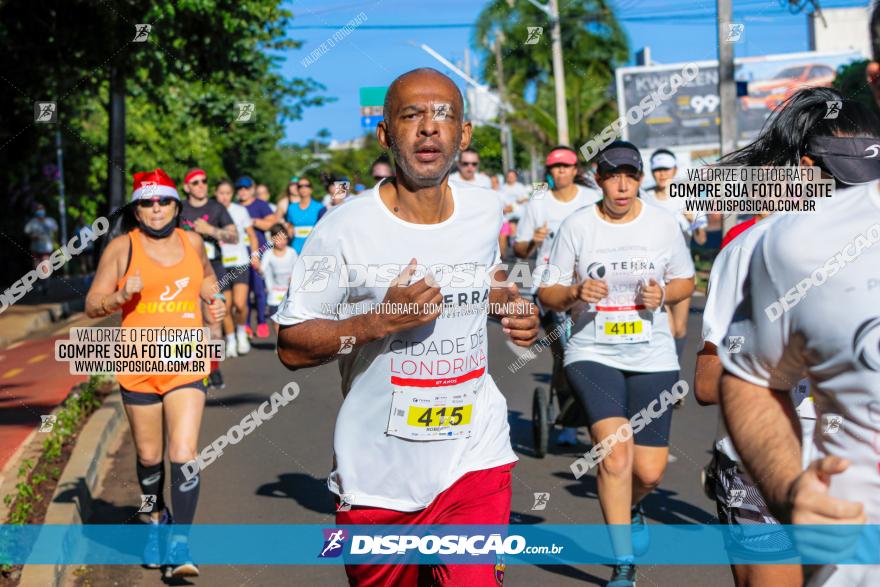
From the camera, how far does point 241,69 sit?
65.6ft

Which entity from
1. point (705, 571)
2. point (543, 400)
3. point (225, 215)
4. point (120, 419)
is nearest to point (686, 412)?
point (543, 400)

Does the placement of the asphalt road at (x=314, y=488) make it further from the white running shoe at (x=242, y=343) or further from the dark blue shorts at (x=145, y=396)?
the white running shoe at (x=242, y=343)

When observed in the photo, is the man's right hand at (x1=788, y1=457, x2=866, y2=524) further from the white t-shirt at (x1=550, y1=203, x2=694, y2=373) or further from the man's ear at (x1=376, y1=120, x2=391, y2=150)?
the white t-shirt at (x1=550, y1=203, x2=694, y2=373)

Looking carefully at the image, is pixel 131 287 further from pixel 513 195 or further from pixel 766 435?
pixel 513 195

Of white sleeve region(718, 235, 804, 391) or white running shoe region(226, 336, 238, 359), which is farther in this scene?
white running shoe region(226, 336, 238, 359)

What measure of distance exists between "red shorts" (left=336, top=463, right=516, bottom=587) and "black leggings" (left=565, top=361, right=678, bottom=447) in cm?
198

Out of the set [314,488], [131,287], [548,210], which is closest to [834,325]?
[131,287]

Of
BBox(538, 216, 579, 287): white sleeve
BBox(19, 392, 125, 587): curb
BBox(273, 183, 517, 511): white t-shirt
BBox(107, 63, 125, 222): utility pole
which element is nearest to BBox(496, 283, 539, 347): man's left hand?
BBox(273, 183, 517, 511): white t-shirt

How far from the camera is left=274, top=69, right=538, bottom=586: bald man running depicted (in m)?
3.70

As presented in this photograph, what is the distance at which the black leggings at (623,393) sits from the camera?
228 inches

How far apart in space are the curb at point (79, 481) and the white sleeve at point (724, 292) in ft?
13.2

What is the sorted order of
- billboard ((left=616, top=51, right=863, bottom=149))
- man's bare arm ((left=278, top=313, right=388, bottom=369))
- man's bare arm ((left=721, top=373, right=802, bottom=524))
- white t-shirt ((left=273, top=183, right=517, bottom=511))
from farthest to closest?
1. billboard ((left=616, top=51, right=863, bottom=149))
2. white t-shirt ((left=273, top=183, right=517, bottom=511))
3. man's bare arm ((left=278, top=313, right=388, bottom=369))
4. man's bare arm ((left=721, top=373, right=802, bottom=524))

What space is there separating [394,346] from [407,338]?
2.0 inches

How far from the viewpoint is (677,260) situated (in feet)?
20.4
